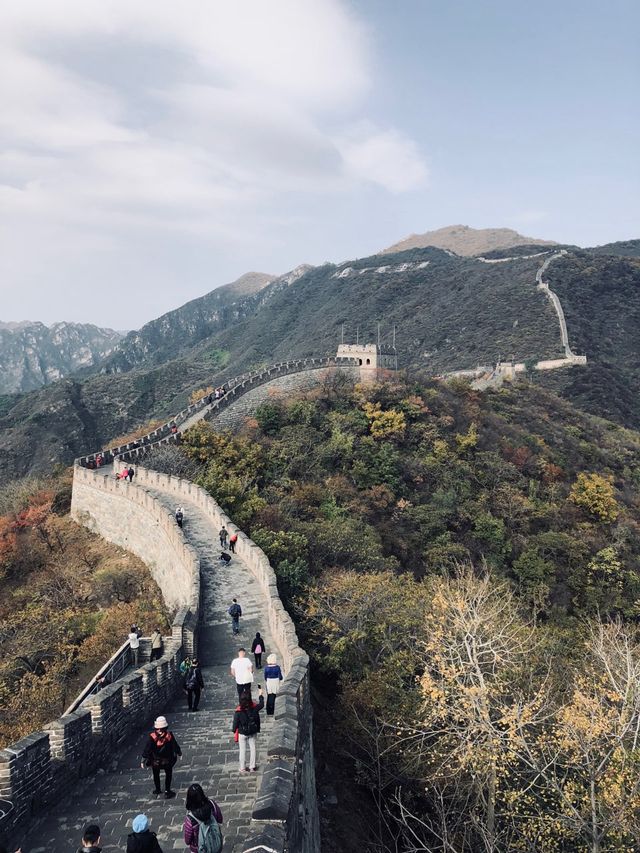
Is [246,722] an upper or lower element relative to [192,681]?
upper

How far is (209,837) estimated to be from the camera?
4863 millimetres

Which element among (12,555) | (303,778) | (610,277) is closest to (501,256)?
(610,277)

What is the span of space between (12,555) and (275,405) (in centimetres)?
1583

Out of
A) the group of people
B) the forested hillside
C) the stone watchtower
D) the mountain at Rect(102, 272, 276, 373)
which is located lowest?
the forested hillside

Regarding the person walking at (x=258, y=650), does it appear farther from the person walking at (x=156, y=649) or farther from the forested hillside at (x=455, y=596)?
the forested hillside at (x=455, y=596)

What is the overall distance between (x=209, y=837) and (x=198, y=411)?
91.0 feet

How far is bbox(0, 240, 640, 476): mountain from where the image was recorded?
66.6 meters

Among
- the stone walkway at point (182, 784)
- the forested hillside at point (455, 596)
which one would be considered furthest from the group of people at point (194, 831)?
the forested hillside at point (455, 596)

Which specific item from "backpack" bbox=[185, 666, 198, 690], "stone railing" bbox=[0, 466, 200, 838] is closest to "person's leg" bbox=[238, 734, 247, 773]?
"stone railing" bbox=[0, 466, 200, 838]

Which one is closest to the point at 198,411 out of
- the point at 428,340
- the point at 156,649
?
the point at 156,649

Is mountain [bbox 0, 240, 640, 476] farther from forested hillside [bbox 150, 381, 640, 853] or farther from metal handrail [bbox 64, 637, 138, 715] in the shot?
metal handrail [bbox 64, 637, 138, 715]

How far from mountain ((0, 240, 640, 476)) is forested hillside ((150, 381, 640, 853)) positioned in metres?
12.3

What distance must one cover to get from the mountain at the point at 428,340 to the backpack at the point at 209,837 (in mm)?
39480

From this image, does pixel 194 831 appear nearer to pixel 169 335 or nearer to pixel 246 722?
pixel 246 722
